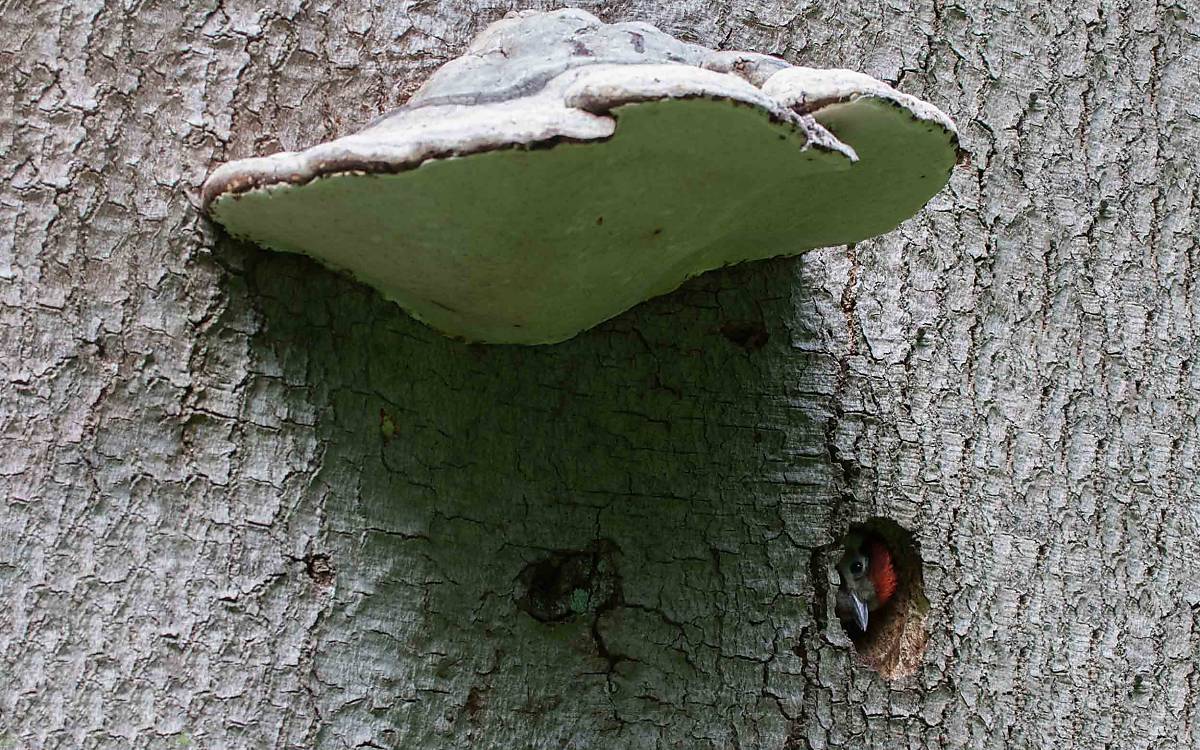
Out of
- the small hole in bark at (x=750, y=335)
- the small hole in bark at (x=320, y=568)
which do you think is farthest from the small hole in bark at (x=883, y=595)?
the small hole in bark at (x=320, y=568)

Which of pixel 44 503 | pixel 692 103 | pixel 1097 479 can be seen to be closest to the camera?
pixel 692 103

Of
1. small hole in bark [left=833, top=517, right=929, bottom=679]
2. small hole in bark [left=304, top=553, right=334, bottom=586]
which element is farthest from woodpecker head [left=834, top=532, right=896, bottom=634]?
small hole in bark [left=304, top=553, right=334, bottom=586]

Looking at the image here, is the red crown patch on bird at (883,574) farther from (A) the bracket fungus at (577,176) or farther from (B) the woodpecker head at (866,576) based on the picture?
(A) the bracket fungus at (577,176)

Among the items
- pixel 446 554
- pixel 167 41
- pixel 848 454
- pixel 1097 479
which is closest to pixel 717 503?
pixel 848 454

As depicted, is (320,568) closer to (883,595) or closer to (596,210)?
(596,210)

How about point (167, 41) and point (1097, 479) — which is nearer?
point (167, 41)

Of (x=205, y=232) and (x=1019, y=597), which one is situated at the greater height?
(x=205, y=232)

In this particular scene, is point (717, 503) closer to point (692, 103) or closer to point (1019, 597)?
point (1019, 597)

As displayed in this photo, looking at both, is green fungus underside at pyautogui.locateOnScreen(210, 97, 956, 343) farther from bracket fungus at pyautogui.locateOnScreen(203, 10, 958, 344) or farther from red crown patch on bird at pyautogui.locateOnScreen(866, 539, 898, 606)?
red crown patch on bird at pyautogui.locateOnScreen(866, 539, 898, 606)

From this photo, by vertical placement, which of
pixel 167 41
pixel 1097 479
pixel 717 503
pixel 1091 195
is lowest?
pixel 717 503
